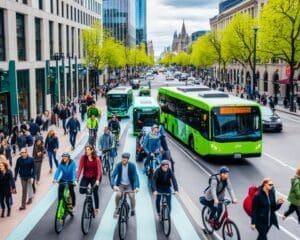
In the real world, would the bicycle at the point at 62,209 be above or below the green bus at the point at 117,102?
below

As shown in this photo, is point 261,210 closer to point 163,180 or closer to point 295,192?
point 295,192

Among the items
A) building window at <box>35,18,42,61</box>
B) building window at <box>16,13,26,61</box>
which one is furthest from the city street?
building window at <box>35,18,42,61</box>

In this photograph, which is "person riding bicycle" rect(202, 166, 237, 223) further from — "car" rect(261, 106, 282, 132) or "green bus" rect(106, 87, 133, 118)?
"green bus" rect(106, 87, 133, 118)

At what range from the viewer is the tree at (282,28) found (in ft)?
153

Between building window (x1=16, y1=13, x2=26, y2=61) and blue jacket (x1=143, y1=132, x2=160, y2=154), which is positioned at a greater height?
building window (x1=16, y1=13, x2=26, y2=61)

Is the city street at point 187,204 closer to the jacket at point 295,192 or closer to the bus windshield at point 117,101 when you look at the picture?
the jacket at point 295,192

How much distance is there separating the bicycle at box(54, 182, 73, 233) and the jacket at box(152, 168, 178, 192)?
2221mm

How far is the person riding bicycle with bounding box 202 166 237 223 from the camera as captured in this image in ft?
34.3

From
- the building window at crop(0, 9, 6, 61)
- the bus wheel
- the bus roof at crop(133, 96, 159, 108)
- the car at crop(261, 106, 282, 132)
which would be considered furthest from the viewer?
the car at crop(261, 106, 282, 132)

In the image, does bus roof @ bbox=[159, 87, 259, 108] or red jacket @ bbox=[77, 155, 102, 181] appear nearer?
red jacket @ bbox=[77, 155, 102, 181]

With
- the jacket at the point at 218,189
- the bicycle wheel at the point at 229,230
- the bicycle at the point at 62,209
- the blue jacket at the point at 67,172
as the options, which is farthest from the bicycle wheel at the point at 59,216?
the bicycle wheel at the point at 229,230

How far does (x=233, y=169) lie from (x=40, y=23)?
26.8m

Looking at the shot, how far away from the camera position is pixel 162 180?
11.4 metres

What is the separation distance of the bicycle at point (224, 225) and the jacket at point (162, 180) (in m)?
1.07
